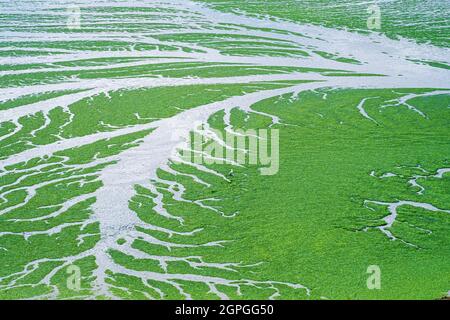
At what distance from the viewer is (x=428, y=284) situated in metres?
4.72

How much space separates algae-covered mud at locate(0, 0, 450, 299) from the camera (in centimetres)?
509

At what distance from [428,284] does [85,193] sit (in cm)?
350

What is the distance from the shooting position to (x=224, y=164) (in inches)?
300

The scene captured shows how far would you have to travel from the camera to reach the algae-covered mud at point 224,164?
200 inches

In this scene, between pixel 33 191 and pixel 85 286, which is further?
pixel 33 191

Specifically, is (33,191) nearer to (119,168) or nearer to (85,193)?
(85,193)

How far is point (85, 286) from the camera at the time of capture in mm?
4871

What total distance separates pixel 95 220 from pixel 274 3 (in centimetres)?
1451
